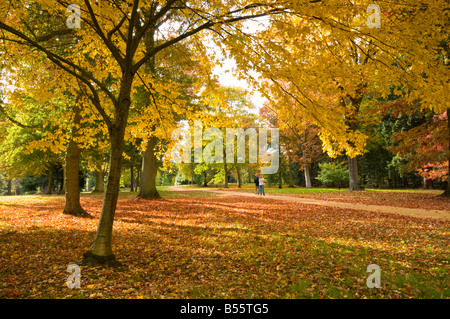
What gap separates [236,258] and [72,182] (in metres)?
8.54

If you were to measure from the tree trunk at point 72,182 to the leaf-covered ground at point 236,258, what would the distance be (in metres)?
1.33

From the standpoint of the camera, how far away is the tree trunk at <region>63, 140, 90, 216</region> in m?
10.6

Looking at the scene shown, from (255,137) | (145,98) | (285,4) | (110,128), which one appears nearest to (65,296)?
(110,128)

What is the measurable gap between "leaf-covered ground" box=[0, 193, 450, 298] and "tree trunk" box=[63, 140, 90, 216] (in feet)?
4.37

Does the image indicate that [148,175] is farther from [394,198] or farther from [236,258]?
[394,198]

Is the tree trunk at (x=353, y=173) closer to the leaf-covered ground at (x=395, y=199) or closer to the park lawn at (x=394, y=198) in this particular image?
the park lawn at (x=394, y=198)

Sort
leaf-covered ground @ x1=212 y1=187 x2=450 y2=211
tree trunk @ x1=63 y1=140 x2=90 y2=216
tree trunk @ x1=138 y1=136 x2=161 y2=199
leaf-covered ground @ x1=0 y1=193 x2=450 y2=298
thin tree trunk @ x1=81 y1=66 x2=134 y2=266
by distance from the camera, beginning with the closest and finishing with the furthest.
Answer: leaf-covered ground @ x1=0 y1=193 x2=450 y2=298, thin tree trunk @ x1=81 y1=66 x2=134 y2=266, tree trunk @ x1=63 y1=140 x2=90 y2=216, leaf-covered ground @ x1=212 y1=187 x2=450 y2=211, tree trunk @ x1=138 y1=136 x2=161 y2=199

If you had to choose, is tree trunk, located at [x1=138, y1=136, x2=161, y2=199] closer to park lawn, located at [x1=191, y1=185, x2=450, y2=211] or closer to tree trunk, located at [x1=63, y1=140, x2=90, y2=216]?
tree trunk, located at [x1=63, y1=140, x2=90, y2=216]

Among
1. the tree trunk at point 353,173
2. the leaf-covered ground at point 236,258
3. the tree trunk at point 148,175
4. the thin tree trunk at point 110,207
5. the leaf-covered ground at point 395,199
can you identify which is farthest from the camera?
the tree trunk at point 353,173

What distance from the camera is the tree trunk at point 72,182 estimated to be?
10586mm

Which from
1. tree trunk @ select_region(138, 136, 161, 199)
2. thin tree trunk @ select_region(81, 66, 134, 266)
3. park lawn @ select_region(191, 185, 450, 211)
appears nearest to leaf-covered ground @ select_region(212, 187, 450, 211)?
park lawn @ select_region(191, 185, 450, 211)

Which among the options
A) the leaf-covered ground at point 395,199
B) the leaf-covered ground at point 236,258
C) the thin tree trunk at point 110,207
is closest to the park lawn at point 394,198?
the leaf-covered ground at point 395,199
